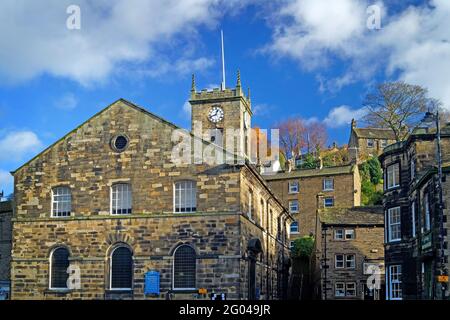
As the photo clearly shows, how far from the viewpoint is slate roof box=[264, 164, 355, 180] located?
219 ft

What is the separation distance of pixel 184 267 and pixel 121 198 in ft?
17.3

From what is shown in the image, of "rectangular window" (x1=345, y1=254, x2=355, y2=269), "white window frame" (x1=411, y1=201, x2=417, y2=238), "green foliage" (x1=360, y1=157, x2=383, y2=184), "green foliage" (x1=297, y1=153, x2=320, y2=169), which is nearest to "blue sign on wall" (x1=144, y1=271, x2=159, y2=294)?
"white window frame" (x1=411, y1=201, x2=417, y2=238)

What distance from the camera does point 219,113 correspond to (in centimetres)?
6022

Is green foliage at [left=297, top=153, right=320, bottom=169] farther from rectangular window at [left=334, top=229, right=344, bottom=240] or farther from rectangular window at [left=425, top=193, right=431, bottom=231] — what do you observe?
rectangular window at [left=425, top=193, right=431, bottom=231]

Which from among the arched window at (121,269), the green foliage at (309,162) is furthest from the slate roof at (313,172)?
the arched window at (121,269)

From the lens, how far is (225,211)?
30047 millimetres

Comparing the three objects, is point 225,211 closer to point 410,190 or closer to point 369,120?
point 410,190

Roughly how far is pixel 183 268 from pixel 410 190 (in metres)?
12.9

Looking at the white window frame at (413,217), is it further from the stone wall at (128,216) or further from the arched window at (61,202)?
the arched window at (61,202)

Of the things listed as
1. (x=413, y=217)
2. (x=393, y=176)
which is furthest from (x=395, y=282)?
(x=393, y=176)

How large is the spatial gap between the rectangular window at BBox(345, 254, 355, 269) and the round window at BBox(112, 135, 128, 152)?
2168 cm

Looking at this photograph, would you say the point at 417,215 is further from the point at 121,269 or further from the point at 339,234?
the point at 121,269
